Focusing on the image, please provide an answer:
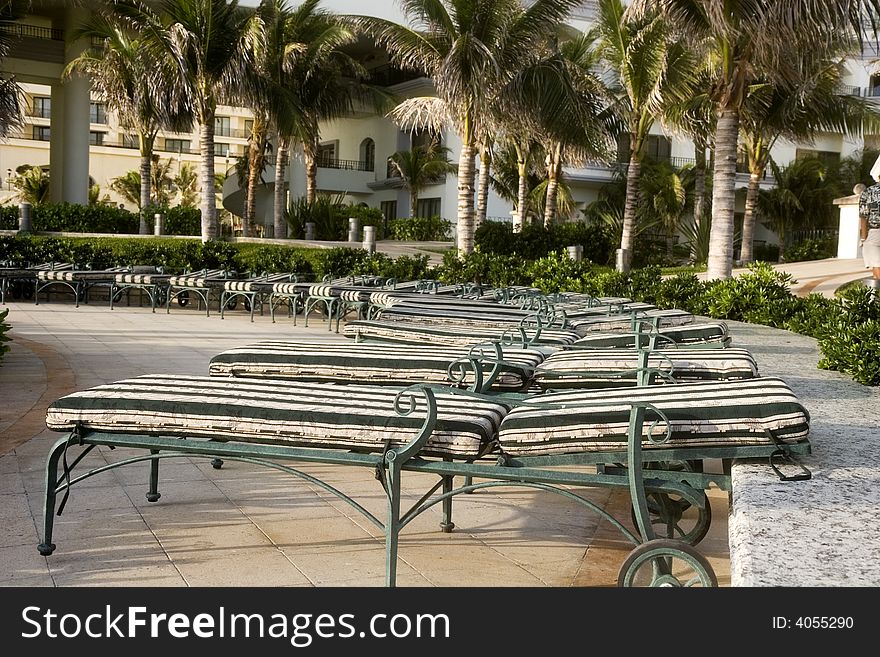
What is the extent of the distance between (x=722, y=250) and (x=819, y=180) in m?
24.0

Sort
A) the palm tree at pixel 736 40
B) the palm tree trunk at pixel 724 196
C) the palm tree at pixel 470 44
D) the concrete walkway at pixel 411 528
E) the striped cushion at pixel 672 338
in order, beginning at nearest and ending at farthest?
the concrete walkway at pixel 411 528 < the striped cushion at pixel 672 338 < the palm tree at pixel 736 40 < the palm tree trunk at pixel 724 196 < the palm tree at pixel 470 44

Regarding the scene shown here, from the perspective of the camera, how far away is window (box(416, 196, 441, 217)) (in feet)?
130

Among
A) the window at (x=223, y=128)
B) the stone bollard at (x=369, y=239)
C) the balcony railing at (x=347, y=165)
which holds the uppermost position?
the window at (x=223, y=128)

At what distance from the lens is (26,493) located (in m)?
4.62

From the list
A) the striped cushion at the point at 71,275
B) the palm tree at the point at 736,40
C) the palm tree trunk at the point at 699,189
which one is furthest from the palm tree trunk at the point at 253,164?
the palm tree at the point at 736,40

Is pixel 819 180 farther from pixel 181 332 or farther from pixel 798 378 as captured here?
pixel 798 378

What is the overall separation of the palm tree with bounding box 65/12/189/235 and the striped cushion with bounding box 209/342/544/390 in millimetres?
17666

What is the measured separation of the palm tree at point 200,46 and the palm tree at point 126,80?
3.12ft

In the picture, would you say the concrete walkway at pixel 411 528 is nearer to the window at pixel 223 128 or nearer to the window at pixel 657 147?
the window at pixel 657 147

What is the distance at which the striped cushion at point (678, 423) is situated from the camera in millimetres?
3172

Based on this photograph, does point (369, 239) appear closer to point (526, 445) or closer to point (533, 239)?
point (533, 239)

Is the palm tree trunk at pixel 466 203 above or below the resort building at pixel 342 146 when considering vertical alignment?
below

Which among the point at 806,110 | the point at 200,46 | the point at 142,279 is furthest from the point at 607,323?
the point at 806,110
